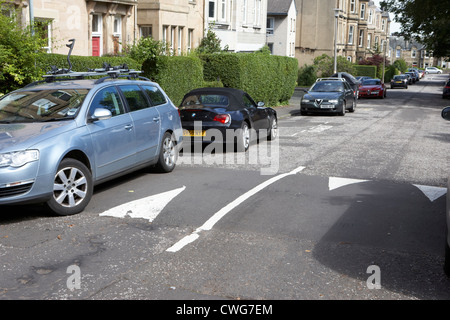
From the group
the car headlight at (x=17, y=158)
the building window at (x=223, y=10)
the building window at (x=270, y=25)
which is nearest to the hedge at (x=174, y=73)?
the car headlight at (x=17, y=158)

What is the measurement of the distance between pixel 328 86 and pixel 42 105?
66.7ft

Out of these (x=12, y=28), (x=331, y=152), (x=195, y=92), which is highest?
(x=12, y=28)

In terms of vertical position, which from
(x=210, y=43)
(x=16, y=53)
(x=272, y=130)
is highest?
(x=210, y=43)

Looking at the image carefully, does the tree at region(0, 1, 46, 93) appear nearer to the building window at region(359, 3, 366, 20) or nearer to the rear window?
the rear window

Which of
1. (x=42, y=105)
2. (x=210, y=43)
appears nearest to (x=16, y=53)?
(x=42, y=105)

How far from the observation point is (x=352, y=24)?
75938 mm

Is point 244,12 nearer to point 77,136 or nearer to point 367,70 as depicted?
point 367,70

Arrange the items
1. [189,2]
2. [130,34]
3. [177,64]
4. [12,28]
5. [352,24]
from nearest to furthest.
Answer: [12,28] → [177,64] → [130,34] → [189,2] → [352,24]

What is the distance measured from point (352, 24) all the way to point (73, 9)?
59.1 metres

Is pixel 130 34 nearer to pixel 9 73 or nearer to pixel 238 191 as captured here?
pixel 9 73

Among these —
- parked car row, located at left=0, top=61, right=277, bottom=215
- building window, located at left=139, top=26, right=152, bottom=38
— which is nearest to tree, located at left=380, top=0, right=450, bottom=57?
building window, located at left=139, top=26, right=152, bottom=38

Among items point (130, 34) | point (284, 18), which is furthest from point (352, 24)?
point (130, 34)

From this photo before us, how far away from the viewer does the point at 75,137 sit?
7.57 meters

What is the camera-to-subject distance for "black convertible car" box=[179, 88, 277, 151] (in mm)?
12750
